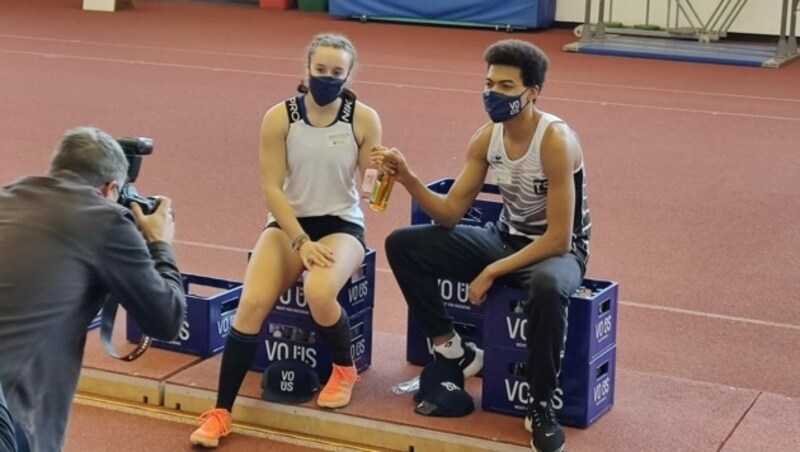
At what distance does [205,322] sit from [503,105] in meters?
1.48

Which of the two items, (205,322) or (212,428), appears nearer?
(212,428)

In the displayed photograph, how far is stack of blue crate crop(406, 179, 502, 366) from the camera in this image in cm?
521

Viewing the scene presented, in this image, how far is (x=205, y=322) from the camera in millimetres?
5359

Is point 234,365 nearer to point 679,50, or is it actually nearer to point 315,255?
point 315,255

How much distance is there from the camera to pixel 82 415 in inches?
199

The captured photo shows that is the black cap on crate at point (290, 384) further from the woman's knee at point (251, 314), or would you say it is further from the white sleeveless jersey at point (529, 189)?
the white sleeveless jersey at point (529, 189)

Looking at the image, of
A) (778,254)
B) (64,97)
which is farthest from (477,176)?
(64,97)

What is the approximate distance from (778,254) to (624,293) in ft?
4.06

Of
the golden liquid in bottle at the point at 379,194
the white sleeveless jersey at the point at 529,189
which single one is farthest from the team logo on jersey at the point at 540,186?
the golden liquid in bottle at the point at 379,194

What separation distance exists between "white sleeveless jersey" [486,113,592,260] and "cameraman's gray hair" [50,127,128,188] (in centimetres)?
178

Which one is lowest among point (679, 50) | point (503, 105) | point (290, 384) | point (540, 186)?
point (290, 384)

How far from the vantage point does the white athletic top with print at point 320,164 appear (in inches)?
202

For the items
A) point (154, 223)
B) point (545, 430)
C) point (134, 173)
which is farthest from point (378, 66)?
point (154, 223)

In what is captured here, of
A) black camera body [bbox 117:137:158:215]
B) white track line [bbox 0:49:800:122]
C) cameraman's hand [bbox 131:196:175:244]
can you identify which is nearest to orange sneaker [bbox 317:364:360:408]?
black camera body [bbox 117:137:158:215]
